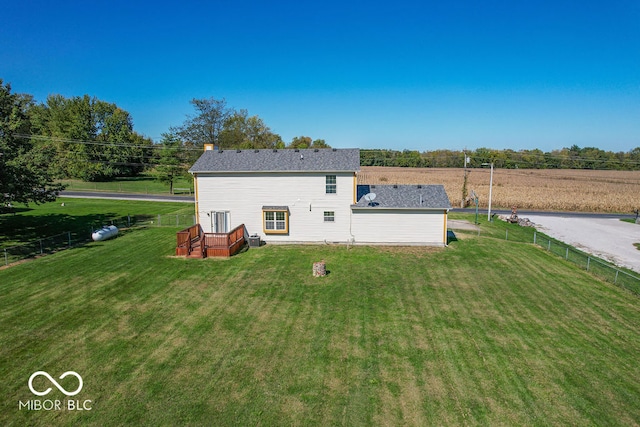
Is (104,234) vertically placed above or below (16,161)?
below

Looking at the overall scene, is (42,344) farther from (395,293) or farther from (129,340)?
(395,293)

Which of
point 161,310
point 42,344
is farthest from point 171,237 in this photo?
point 42,344

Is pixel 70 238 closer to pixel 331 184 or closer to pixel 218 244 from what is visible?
pixel 218 244

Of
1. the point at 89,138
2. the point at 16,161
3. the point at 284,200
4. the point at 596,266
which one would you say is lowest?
the point at 596,266

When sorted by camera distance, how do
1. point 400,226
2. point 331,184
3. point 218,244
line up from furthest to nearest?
point 400,226 < point 331,184 < point 218,244

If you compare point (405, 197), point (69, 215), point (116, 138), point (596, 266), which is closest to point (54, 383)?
point (405, 197)

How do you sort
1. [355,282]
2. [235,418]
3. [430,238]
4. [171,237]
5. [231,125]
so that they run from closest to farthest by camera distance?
[235,418], [355,282], [430,238], [171,237], [231,125]
